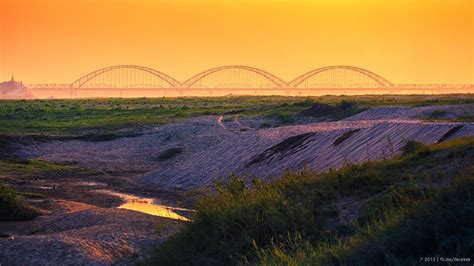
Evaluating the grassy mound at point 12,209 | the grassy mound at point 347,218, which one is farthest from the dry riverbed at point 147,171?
the grassy mound at point 347,218

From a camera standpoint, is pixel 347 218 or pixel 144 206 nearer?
pixel 347 218

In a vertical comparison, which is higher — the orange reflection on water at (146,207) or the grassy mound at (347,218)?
the grassy mound at (347,218)

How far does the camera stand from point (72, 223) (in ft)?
67.2

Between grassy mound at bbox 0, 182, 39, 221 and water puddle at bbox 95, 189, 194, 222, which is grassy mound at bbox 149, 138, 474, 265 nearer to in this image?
water puddle at bbox 95, 189, 194, 222

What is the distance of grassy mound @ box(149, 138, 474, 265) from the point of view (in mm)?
11336

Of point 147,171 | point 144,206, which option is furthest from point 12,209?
point 147,171

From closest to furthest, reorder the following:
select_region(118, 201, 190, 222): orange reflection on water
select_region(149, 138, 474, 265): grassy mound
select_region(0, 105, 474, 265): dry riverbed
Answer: select_region(149, 138, 474, 265): grassy mound < select_region(0, 105, 474, 265): dry riverbed < select_region(118, 201, 190, 222): orange reflection on water

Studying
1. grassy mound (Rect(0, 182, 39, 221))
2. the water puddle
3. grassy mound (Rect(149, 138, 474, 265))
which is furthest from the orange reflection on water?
grassy mound (Rect(149, 138, 474, 265))

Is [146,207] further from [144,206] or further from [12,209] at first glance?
[12,209]

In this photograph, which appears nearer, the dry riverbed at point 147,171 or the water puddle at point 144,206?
the dry riverbed at point 147,171

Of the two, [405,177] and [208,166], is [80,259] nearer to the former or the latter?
[405,177]

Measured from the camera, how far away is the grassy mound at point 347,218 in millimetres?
11336

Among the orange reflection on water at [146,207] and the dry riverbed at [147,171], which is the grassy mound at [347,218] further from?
the orange reflection on water at [146,207]

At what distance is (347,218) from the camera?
A: 14.5 meters
